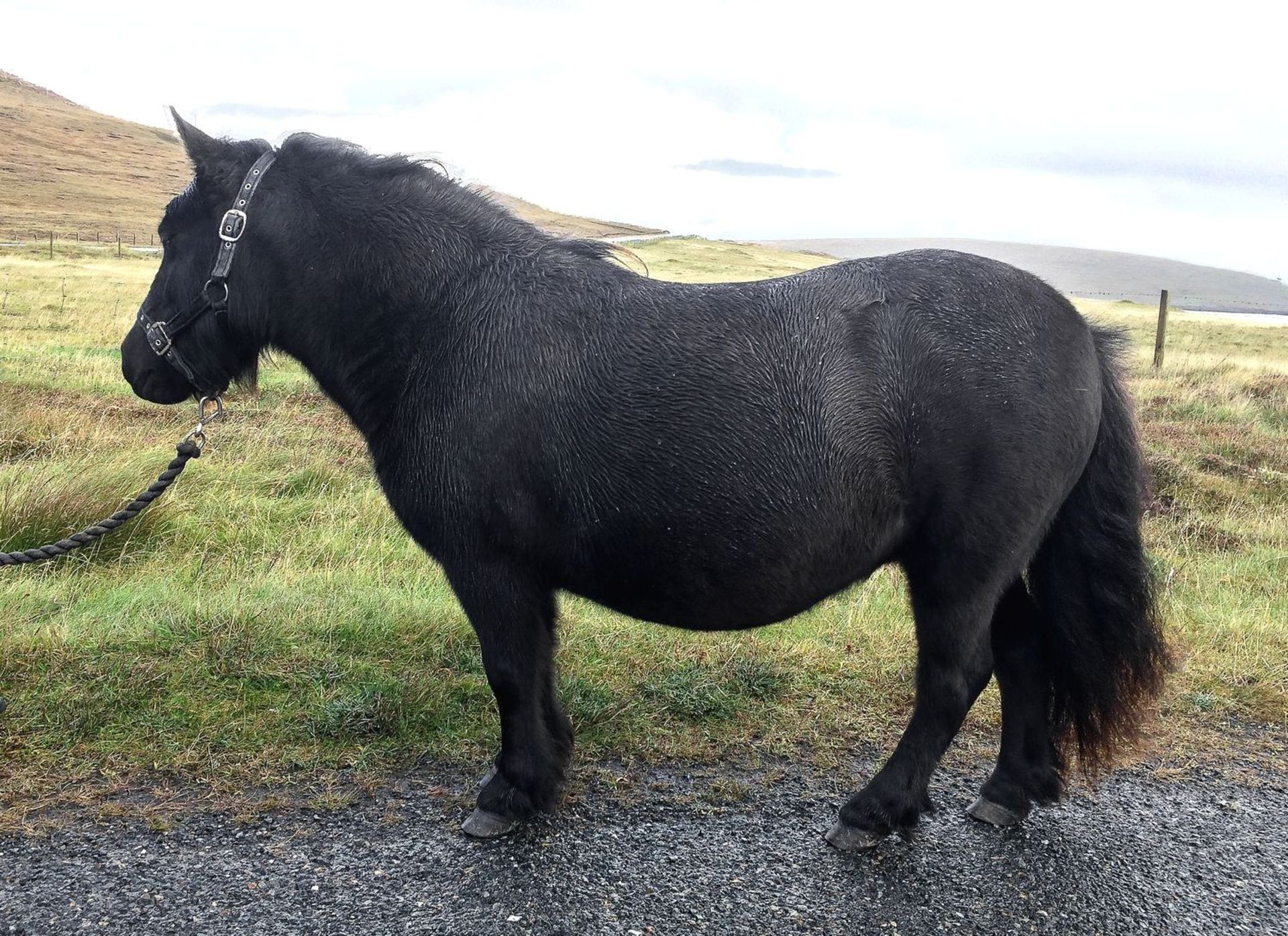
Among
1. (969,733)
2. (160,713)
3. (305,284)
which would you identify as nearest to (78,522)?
(160,713)

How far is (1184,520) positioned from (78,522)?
28.4 feet

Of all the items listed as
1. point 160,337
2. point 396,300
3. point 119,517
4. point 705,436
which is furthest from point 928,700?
point 119,517

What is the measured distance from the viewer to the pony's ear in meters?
3.56

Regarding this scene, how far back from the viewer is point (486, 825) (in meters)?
3.28

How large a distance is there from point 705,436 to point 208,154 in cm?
231

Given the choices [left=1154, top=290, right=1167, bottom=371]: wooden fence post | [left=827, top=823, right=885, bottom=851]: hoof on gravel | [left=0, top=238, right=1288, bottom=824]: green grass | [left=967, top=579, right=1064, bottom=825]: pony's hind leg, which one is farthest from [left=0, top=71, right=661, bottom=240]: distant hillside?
[left=827, top=823, right=885, bottom=851]: hoof on gravel

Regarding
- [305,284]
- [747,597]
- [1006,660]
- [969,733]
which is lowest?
[969,733]

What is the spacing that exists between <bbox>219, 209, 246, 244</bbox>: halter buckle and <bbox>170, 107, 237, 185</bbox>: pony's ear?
0.58 ft

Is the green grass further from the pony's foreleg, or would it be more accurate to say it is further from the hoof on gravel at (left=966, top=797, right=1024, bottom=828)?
the hoof on gravel at (left=966, top=797, right=1024, bottom=828)

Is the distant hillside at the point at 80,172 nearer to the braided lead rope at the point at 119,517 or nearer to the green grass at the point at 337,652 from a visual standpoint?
the green grass at the point at 337,652

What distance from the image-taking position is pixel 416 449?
335cm

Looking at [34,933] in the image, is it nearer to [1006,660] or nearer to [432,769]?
[432,769]

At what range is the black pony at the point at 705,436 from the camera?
10.4ft

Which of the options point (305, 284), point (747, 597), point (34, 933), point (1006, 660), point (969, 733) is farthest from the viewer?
point (969, 733)
